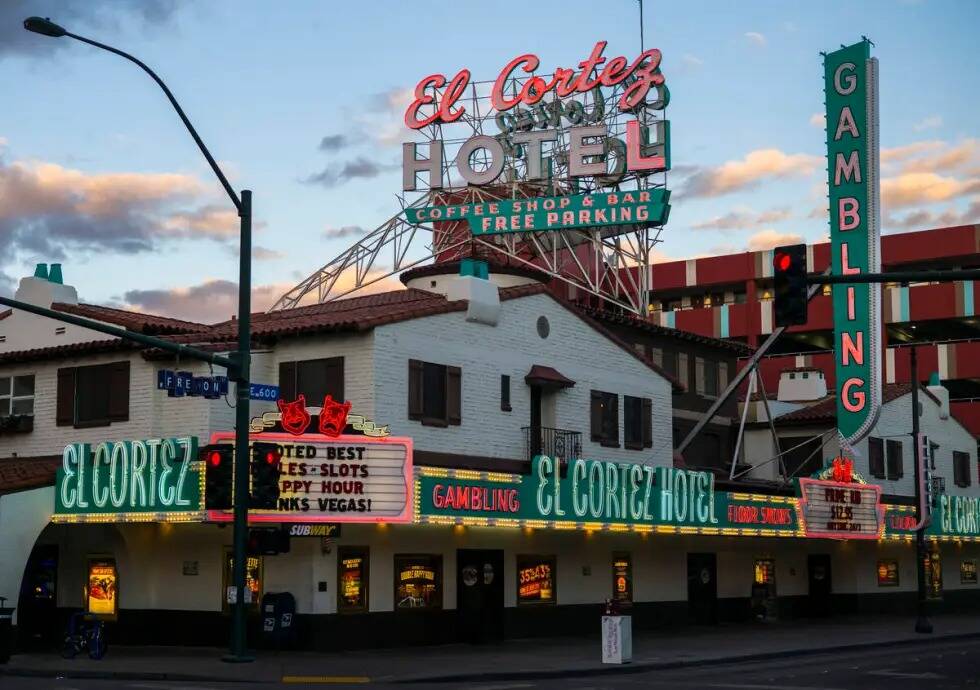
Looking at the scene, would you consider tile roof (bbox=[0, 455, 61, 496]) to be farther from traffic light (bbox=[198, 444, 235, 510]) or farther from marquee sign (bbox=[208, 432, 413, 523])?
traffic light (bbox=[198, 444, 235, 510])

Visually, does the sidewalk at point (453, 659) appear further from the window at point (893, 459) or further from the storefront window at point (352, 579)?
the window at point (893, 459)

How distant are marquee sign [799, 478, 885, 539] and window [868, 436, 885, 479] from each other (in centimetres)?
551

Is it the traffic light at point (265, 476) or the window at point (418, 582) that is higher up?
the traffic light at point (265, 476)

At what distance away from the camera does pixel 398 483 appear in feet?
106

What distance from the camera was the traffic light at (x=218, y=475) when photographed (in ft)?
94.6

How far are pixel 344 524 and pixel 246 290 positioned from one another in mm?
7331

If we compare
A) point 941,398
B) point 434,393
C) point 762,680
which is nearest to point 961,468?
point 941,398

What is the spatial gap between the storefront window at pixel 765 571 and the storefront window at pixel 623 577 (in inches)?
339

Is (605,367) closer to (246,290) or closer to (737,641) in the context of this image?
(737,641)

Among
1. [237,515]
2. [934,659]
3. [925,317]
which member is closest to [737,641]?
[934,659]

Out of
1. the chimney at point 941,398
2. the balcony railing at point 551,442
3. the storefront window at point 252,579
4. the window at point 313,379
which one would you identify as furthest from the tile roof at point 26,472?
the chimney at point 941,398

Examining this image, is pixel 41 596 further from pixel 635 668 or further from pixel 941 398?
pixel 941 398

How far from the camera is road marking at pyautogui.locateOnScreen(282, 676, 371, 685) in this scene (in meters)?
27.7

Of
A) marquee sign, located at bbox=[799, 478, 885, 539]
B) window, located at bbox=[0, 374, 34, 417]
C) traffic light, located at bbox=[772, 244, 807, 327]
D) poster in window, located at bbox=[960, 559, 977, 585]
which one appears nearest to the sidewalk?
marquee sign, located at bbox=[799, 478, 885, 539]
